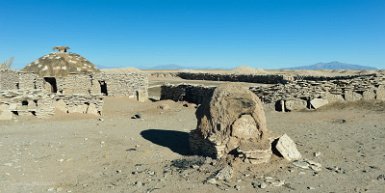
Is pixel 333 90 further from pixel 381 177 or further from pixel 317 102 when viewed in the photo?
pixel 381 177

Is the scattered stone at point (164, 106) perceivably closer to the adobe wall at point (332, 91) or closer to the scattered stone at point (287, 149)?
the adobe wall at point (332, 91)

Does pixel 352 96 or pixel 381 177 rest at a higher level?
pixel 352 96

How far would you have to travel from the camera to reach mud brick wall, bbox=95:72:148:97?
24781mm

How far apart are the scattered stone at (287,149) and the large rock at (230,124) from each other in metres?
0.32

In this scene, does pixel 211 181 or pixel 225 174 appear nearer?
pixel 211 181

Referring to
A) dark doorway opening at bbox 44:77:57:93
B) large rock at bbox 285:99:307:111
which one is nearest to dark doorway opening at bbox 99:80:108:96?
dark doorway opening at bbox 44:77:57:93

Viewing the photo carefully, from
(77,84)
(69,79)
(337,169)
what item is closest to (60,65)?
(69,79)

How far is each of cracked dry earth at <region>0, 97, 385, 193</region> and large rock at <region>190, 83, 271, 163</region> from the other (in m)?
0.51

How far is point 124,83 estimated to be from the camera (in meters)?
25.1

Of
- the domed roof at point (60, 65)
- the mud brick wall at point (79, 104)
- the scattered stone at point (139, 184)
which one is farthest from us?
the domed roof at point (60, 65)

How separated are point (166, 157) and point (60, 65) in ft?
54.8

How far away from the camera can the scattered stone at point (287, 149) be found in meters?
9.84

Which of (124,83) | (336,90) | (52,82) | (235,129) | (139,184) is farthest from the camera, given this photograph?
(52,82)

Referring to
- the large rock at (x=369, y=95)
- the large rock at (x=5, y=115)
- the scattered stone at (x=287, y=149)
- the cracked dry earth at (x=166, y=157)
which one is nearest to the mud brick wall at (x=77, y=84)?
the large rock at (x=5, y=115)
